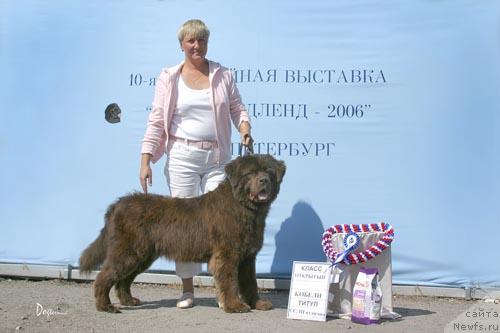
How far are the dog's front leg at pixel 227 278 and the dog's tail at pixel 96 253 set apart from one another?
3.11 feet

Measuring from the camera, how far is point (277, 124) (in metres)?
6.79

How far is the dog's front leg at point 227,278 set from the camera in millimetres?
5578

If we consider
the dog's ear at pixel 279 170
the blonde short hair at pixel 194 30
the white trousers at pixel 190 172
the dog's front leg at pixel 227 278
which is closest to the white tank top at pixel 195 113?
the white trousers at pixel 190 172

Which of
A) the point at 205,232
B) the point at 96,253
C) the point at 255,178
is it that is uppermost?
the point at 255,178

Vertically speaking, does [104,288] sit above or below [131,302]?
above

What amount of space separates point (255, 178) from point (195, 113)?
2.95ft

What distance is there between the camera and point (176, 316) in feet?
18.6

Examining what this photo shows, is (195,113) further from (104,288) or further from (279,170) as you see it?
(104,288)

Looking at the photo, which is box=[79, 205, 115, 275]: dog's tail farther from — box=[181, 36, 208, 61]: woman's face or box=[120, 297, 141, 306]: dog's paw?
box=[181, 36, 208, 61]: woman's face

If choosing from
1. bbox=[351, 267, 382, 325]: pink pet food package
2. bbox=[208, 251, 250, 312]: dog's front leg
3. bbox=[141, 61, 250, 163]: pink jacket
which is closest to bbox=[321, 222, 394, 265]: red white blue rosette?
bbox=[351, 267, 382, 325]: pink pet food package

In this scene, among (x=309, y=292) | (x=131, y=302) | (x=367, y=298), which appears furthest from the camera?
(x=131, y=302)

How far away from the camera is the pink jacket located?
5938 millimetres
